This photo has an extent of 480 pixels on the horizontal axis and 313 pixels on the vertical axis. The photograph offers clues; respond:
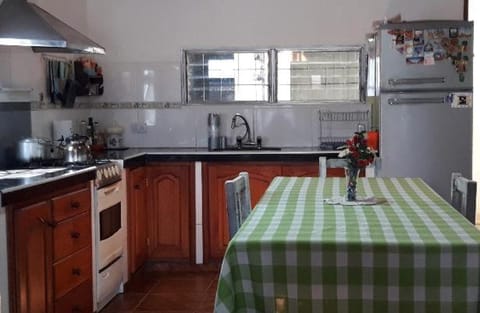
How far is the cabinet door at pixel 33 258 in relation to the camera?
119 inches

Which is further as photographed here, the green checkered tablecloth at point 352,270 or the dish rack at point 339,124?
the dish rack at point 339,124

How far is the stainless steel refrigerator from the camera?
15.5 ft

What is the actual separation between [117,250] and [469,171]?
2573mm

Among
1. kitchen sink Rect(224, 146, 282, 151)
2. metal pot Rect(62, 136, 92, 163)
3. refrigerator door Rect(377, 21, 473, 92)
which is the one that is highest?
refrigerator door Rect(377, 21, 473, 92)

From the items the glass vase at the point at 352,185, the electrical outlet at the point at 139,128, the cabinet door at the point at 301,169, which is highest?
the electrical outlet at the point at 139,128

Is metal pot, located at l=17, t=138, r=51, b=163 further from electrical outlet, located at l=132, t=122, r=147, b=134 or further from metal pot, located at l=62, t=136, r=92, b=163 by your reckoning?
electrical outlet, located at l=132, t=122, r=147, b=134

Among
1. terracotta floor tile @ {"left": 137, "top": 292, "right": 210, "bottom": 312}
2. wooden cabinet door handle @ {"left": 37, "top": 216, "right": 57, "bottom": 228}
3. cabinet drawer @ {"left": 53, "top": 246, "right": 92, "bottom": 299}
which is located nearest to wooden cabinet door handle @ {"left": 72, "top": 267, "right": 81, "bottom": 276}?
cabinet drawer @ {"left": 53, "top": 246, "right": 92, "bottom": 299}

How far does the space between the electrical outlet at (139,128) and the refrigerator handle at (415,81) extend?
6.93 ft

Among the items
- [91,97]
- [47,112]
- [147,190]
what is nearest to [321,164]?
[147,190]

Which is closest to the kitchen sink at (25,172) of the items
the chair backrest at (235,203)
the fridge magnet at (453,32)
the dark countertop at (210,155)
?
the dark countertop at (210,155)

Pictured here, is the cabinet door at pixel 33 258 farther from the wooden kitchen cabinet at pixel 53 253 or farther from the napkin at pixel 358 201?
the napkin at pixel 358 201

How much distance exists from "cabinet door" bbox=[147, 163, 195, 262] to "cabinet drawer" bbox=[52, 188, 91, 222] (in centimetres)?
126

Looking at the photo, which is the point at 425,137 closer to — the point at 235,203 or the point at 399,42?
the point at 399,42

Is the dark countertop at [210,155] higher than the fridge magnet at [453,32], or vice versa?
the fridge magnet at [453,32]
